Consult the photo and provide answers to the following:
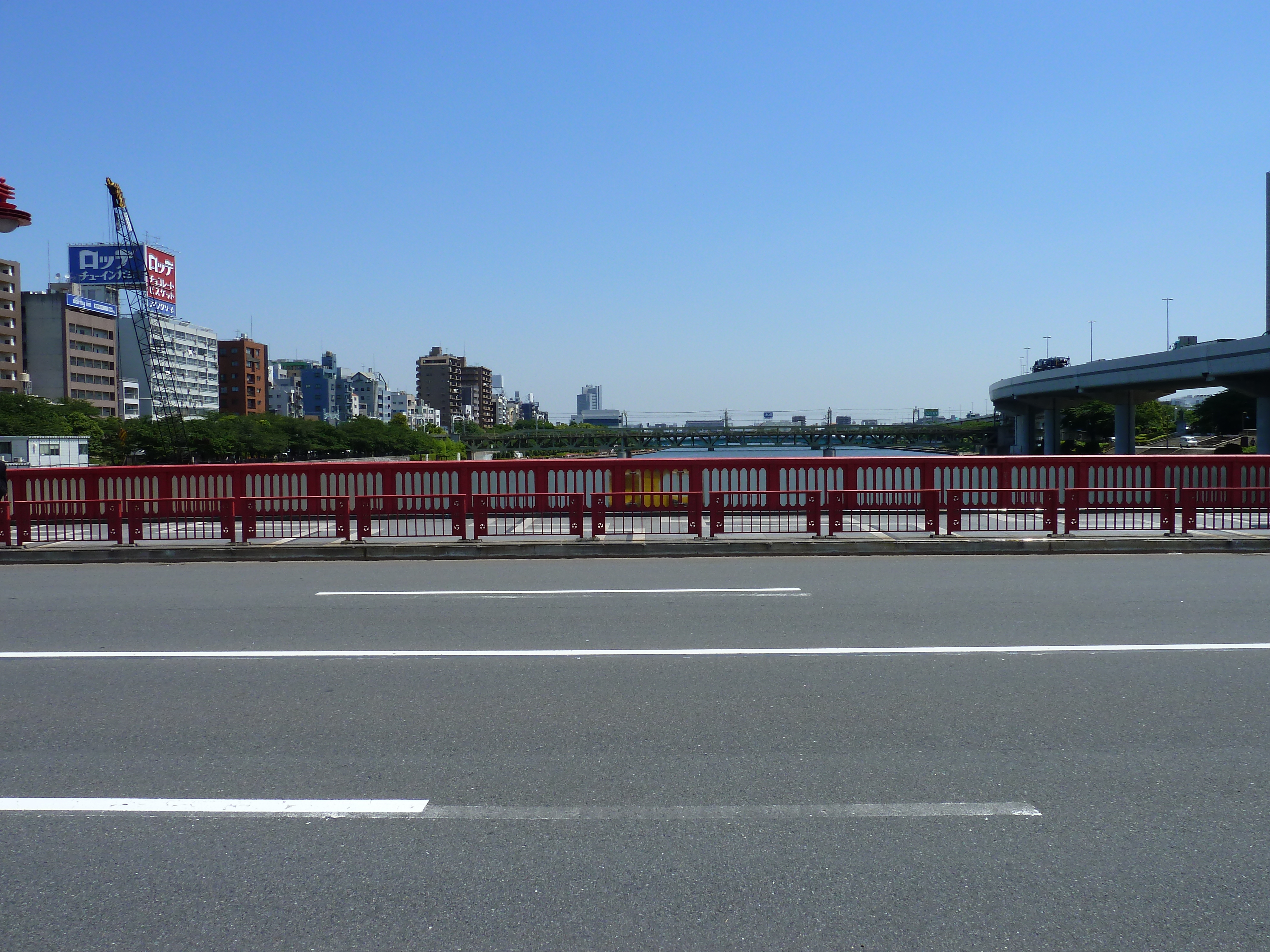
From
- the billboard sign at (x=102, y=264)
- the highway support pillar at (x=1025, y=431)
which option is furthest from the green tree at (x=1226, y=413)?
the billboard sign at (x=102, y=264)

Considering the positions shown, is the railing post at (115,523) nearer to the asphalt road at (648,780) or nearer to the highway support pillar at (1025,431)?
the asphalt road at (648,780)

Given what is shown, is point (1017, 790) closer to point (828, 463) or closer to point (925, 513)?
point (925, 513)

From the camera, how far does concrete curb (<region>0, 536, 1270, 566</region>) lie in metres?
15.9

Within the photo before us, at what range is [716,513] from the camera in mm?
16781

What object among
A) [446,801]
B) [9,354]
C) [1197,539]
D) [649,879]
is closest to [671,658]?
[446,801]

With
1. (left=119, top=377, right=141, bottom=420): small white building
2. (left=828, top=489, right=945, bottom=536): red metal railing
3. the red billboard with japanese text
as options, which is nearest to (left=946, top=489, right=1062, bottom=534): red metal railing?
(left=828, top=489, right=945, bottom=536): red metal railing

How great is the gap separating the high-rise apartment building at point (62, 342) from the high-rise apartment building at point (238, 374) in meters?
37.9

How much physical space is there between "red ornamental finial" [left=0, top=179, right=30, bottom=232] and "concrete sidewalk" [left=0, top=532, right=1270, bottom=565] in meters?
5.48

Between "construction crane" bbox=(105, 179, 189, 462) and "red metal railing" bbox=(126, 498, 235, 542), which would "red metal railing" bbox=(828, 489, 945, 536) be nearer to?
"red metal railing" bbox=(126, 498, 235, 542)

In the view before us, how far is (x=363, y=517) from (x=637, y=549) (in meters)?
4.80

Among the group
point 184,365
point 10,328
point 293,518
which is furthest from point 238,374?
point 293,518

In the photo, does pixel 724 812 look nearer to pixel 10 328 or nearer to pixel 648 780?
pixel 648 780

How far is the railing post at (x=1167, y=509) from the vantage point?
16.5 meters

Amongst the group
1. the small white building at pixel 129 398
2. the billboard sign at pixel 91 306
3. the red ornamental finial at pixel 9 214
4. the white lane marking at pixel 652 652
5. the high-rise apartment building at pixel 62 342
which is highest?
the billboard sign at pixel 91 306
